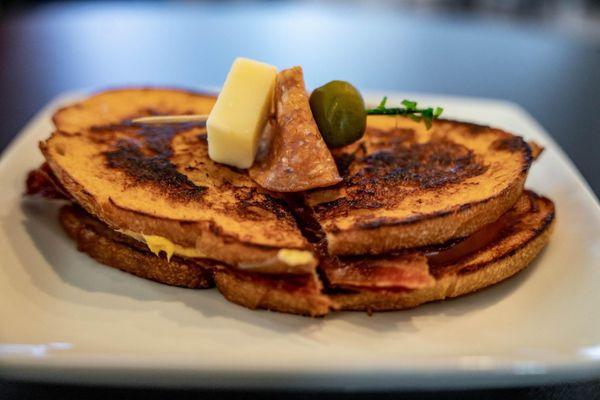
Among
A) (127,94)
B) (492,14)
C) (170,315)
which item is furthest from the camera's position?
(492,14)

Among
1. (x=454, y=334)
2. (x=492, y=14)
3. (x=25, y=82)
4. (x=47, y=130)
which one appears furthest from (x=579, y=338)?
(x=492, y=14)

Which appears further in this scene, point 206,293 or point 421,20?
point 421,20

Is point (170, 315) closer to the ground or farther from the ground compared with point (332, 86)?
closer to the ground

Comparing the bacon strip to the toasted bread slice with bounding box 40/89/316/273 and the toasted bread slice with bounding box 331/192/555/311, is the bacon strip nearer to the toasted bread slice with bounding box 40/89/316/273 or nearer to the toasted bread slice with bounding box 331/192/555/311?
the toasted bread slice with bounding box 40/89/316/273

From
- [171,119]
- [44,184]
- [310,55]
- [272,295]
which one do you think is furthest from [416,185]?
[310,55]

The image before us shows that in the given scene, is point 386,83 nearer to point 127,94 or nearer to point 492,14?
point 127,94

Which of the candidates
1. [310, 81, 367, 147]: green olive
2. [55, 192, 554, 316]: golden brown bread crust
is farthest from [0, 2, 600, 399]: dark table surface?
[310, 81, 367, 147]: green olive

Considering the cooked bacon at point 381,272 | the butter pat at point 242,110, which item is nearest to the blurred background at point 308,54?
the butter pat at point 242,110

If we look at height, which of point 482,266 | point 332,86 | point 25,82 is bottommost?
point 25,82
